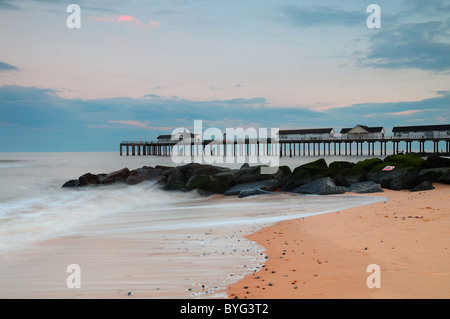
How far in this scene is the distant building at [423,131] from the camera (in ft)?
200

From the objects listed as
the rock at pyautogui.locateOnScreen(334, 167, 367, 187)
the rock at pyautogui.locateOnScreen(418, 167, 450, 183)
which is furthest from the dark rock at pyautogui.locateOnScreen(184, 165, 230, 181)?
the rock at pyautogui.locateOnScreen(418, 167, 450, 183)

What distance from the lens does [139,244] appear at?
6980 mm

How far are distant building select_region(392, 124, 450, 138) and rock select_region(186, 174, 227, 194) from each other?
185ft

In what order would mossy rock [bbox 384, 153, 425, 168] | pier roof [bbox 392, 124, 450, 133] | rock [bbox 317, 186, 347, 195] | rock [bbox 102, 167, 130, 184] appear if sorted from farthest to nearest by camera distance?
pier roof [bbox 392, 124, 450, 133] → rock [bbox 102, 167, 130, 184] → mossy rock [bbox 384, 153, 425, 168] → rock [bbox 317, 186, 347, 195]

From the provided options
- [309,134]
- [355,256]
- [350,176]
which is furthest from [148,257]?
[309,134]

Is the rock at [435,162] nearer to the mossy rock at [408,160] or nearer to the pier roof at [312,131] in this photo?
the mossy rock at [408,160]

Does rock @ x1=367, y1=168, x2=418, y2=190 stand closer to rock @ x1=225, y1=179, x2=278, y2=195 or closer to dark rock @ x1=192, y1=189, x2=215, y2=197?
rock @ x1=225, y1=179, x2=278, y2=195

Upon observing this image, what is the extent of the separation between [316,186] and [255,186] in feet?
8.70

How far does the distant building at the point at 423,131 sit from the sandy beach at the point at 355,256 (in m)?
60.5

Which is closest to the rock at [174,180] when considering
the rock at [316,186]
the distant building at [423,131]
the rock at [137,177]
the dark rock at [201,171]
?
the dark rock at [201,171]

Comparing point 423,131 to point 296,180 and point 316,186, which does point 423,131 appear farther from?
point 316,186

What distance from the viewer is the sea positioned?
4.62 metres

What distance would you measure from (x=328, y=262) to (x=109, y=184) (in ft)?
55.6
